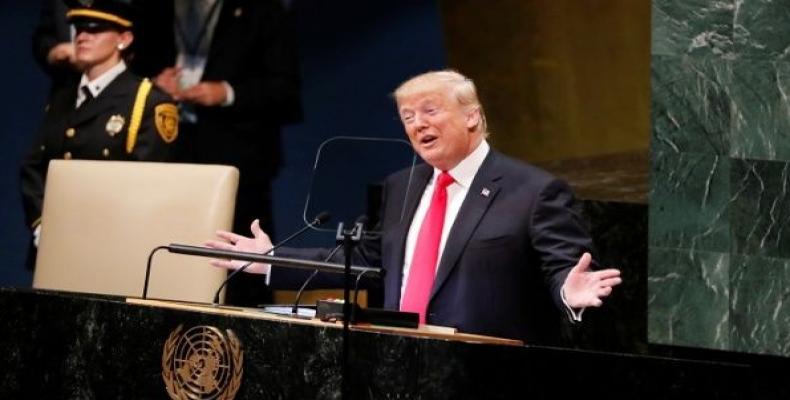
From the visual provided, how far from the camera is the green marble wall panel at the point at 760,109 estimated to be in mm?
5648

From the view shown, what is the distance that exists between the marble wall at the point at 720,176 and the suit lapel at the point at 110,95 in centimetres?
189

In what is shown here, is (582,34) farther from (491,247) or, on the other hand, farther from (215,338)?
(215,338)

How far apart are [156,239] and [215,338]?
4.69 ft

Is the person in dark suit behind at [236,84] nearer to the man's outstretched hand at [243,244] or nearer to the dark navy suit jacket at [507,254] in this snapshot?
the man's outstretched hand at [243,244]

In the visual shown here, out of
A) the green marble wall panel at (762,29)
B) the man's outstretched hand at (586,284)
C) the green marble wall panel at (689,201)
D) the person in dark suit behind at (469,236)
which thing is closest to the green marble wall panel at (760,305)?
the green marble wall panel at (689,201)

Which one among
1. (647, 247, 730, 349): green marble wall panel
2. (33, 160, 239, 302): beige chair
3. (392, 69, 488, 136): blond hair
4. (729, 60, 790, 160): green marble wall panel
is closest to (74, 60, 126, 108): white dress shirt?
(33, 160, 239, 302): beige chair

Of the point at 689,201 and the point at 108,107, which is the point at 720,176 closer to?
the point at 689,201

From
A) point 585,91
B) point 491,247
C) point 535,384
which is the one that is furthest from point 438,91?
point 585,91

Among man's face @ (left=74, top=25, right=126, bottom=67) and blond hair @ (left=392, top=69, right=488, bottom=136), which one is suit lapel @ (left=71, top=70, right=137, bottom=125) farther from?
blond hair @ (left=392, top=69, right=488, bottom=136)

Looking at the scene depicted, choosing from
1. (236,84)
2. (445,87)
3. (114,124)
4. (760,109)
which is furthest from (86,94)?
(760,109)

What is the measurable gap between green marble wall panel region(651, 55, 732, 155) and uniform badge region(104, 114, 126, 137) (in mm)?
1896

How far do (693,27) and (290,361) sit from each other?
2.72m

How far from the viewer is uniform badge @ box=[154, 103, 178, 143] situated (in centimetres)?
598

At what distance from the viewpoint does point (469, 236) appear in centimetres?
450
